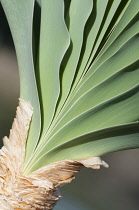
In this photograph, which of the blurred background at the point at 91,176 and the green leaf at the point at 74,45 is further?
the blurred background at the point at 91,176

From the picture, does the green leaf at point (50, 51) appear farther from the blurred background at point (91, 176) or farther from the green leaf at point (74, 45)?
the blurred background at point (91, 176)

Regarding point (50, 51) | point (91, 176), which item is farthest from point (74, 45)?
point (91, 176)

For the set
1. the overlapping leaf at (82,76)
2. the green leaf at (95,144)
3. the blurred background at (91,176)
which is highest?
the blurred background at (91,176)

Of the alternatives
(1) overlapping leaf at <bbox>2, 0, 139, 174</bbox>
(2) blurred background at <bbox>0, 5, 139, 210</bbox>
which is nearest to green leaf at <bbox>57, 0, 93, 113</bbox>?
(1) overlapping leaf at <bbox>2, 0, 139, 174</bbox>

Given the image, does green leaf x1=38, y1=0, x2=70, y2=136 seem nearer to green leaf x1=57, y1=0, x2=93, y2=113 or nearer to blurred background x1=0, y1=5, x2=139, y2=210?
green leaf x1=57, y1=0, x2=93, y2=113

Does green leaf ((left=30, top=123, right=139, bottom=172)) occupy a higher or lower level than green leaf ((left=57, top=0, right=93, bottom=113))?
lower

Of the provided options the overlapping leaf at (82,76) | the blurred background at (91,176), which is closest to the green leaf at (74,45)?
the overlapping leaf at (82,76)
